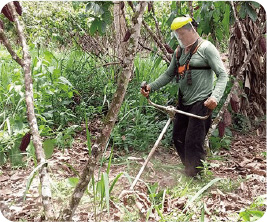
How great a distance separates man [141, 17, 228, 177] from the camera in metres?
2.73

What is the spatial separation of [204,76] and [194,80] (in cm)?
9

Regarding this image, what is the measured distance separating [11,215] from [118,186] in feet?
2.92

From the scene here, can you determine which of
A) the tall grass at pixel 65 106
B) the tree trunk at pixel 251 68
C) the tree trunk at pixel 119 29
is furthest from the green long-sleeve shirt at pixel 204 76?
the tree trunk at pixel 119 29

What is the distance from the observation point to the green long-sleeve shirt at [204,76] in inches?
107

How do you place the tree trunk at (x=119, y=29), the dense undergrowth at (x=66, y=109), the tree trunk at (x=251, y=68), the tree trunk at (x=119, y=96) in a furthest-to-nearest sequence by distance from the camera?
1. the tree trunk at (x=119, y=29)
2. the tree trunk at (x=251, y=68)
3. the dense undergrowth at (x=66, y=109)
4. the tree trunk at (x=119, y=96)

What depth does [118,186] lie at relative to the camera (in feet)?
9.17

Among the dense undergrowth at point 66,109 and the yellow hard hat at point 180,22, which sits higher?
the yellow hard hat at point 180,22

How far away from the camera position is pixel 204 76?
9.43ft

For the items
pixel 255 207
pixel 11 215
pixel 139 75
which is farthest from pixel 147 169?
pixel 139 75

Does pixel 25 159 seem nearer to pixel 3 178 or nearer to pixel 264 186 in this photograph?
pixel 3 178

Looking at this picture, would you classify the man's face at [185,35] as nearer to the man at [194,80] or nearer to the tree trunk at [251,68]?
the man at [194,80]

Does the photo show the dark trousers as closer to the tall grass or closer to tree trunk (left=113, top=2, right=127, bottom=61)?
the tall grass

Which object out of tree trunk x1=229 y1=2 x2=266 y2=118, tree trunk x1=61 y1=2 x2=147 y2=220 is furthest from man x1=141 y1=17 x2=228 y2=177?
tree trunk x1=229 y1=2 x2=266 y2=118

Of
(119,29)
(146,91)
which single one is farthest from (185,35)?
(119,29)
